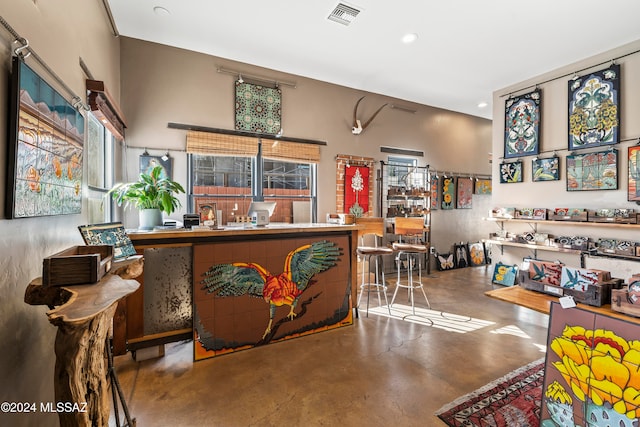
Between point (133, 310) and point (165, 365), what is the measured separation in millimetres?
551

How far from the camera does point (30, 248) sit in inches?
53.7

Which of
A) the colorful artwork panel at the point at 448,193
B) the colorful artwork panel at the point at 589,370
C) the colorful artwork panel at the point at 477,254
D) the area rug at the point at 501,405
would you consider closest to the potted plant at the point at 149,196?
the area rug at the point at 501,405

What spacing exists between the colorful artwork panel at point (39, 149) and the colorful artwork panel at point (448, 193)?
627 centimetres

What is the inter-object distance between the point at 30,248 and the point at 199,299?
4.60 ft

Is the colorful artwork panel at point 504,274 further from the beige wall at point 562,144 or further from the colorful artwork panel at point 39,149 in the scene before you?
the colorful artwork panel at point 39,149

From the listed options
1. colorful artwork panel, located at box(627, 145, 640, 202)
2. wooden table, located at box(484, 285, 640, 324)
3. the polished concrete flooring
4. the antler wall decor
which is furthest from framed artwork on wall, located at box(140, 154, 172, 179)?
colorful artwork panel, located at box(627, 145, 640, 202)

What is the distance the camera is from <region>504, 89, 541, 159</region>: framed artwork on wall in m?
4.66

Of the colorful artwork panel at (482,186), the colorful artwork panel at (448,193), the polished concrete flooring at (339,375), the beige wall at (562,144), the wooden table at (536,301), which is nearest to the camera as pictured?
the wooden table at (536,301)

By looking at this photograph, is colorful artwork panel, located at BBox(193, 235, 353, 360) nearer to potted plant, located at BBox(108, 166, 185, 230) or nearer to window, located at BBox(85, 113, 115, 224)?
potted plant, located at BBox(108, 166, 185, 230)

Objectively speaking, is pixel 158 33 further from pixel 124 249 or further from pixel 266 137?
pixel 124 249

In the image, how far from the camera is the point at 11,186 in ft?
3.79

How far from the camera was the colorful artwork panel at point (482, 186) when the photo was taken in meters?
6.94

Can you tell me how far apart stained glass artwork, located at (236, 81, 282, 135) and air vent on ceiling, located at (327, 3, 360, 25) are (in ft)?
5.40

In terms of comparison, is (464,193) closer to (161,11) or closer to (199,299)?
(199,299)
